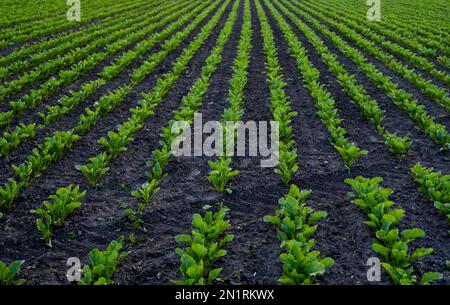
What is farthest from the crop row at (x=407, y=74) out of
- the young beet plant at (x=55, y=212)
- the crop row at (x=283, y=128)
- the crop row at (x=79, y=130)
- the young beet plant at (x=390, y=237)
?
the young beet plant at (x=55, y=212)

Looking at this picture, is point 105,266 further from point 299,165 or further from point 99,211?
point 299,165

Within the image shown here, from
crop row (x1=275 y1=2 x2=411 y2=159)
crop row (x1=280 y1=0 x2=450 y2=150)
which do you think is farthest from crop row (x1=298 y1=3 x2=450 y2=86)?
crop row (x1=275 y1=2 x2=411 y2=159)

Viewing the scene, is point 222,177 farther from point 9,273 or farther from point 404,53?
point 404,53

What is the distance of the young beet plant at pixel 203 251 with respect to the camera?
143 inches

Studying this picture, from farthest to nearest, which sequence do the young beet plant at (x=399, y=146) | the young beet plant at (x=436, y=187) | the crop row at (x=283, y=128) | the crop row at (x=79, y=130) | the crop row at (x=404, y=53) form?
the crop row at (x=404, y=53)
the young beet plant at (x=399, y=146)
the crop row at (x=283, y=128)
the crop row at (x=79, y=130)
the young beet plant at (x=436, y=187)

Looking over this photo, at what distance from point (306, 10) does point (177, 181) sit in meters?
25.5

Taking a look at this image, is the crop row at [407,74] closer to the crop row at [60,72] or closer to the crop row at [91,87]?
the crop row at [91,87]

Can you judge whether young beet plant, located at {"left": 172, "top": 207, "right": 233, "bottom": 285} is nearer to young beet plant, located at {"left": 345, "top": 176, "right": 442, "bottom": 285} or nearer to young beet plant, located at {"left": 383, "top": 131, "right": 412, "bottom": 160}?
young beet plant, located at {"left": 345, "top": 176, "right": 442, "bottom": 285}

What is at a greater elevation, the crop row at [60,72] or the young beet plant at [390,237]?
the crop row at [60,72]

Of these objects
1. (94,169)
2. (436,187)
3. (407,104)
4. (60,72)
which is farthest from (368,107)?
(60,72)

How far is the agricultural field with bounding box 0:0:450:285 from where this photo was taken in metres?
4.01

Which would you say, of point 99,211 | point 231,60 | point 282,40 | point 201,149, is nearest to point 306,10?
point 282,40

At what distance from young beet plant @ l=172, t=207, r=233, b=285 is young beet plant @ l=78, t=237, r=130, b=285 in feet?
2.00

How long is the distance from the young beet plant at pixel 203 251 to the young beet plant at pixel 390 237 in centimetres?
157
